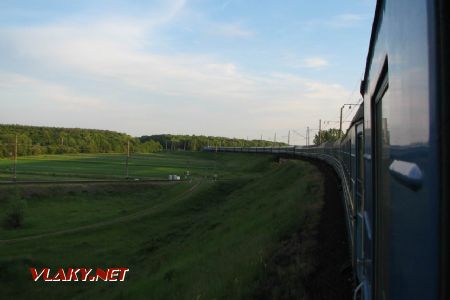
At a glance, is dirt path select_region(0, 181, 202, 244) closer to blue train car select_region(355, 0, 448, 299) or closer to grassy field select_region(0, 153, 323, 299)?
grassy field select_region(0, 153, 323, 299)

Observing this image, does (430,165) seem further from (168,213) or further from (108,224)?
(168,213)

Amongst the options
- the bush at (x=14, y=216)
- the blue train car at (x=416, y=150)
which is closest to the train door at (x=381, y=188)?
the blue train car at (x=416, y=150)

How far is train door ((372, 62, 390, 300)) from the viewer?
2.58m

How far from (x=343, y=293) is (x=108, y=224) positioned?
91.5ft

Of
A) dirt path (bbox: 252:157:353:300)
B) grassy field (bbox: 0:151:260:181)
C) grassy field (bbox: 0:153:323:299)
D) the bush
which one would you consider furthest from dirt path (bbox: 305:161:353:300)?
grassy field (bbox: 0:151:260:181)

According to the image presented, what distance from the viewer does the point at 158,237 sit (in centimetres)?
2986

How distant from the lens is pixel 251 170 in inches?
3046

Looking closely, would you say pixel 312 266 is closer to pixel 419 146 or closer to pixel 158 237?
pixel 419 146

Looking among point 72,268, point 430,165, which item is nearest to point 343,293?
point 430,165

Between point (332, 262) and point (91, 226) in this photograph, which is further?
point (91, 226)

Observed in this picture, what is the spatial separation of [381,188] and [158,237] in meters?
27.8

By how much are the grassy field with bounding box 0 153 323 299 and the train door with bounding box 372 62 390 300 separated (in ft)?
18.0

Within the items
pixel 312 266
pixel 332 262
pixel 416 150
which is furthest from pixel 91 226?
pixel 416 150

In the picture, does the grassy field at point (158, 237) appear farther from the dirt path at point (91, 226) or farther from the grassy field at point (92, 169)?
the grassy field at point (92, 169)
